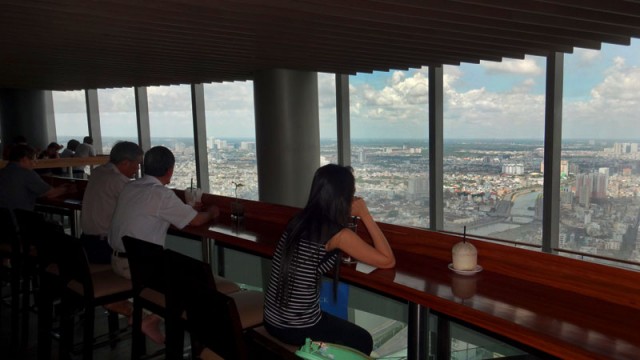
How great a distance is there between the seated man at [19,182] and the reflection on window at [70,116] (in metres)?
8.10

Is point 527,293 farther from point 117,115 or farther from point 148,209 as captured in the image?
point 117,115

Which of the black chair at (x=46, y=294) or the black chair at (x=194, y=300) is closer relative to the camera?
the black chair at (x=194, y=300)

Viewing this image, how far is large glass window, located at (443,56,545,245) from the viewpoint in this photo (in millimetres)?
5441

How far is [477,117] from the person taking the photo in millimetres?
5965

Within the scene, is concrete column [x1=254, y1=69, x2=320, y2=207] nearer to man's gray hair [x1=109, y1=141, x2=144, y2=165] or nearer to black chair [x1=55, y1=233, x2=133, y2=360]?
man's gray hair [x1=109, y1=141, x2=144, y2=165]

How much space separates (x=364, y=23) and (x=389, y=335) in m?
2.33

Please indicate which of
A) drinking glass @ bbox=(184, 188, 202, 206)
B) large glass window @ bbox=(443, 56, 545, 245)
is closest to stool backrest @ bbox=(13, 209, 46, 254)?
drinking glass @ bbox=(184, 188, 202, 206)

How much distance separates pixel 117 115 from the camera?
10117mm

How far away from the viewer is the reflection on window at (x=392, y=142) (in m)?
6.33

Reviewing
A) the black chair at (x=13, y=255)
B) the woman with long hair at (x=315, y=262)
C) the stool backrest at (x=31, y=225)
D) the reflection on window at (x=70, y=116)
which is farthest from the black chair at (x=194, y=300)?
the reflection on window at (x=70, y=116)

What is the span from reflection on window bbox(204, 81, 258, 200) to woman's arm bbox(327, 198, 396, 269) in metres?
5.91

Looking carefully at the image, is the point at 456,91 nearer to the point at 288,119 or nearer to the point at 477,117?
the point at 477,117

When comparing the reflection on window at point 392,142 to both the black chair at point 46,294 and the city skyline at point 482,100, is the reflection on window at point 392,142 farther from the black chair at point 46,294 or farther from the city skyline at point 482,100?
the black chair at point 46,294

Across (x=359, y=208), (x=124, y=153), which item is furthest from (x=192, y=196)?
→ (x=359, y=208)
